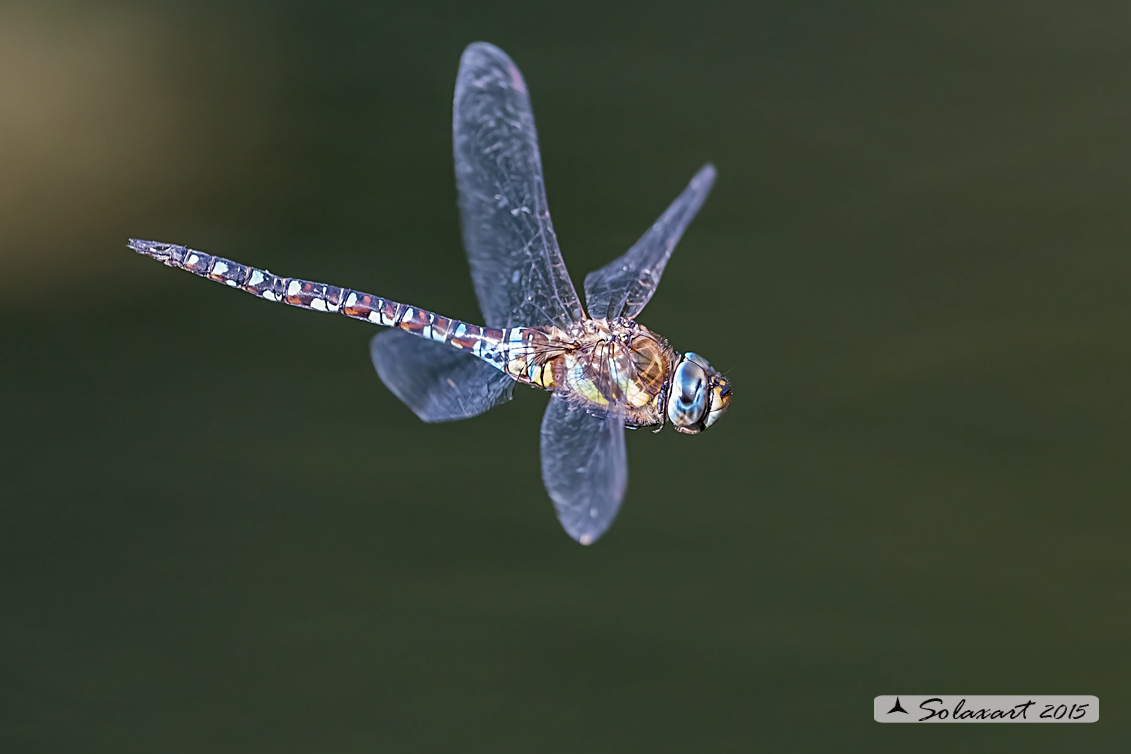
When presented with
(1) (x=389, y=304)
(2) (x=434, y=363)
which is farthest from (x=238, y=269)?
(2) (x=434, y=363)


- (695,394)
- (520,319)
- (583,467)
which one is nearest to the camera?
(583,467)

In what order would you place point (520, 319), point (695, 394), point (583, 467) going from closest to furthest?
point (583, 467) < point (695, 394) < point (520, 319)

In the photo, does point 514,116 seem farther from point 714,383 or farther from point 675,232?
point 714,383

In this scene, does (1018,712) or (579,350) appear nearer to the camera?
(579,350)

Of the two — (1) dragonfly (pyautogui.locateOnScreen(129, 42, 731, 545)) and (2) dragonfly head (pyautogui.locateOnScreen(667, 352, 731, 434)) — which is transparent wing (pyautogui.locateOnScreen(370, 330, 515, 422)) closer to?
(1) dragonfly (pyautogui.locateOnScreen(129, 42, 731, 545))

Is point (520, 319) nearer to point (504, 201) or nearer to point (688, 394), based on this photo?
point (504, 201)

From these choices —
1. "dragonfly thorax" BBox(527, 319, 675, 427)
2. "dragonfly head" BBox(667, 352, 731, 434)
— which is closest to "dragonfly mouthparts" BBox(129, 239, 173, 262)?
"dragonfly thorax" BBox(527, 319, 675, 427)

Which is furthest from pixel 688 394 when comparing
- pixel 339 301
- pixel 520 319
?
pixel 339 301
